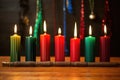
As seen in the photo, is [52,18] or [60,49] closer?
[60,49]

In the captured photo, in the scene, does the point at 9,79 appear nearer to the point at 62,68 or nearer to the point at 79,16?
the point at 62,68

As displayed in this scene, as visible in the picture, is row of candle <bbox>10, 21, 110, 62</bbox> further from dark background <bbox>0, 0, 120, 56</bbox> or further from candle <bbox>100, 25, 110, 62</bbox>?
dark background <bbox>0, 0, 120, 56</bbox>

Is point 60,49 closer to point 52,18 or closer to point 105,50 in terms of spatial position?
point 105,50

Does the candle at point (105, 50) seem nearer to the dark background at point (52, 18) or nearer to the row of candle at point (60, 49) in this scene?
the row of candle at point (60, 49)

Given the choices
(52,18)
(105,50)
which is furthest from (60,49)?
(52,18)

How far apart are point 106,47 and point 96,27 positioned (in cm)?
115

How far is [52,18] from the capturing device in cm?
255

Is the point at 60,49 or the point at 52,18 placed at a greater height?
the point at 52,18

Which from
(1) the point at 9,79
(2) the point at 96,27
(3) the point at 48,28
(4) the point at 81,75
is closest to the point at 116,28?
(2) the point at 96,27

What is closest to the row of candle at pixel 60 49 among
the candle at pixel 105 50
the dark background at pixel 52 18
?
the candle at pixel 105 50

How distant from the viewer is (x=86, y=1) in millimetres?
2557

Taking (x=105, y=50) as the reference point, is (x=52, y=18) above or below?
above

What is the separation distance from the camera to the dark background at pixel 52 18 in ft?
8.29

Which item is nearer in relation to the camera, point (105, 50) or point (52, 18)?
point (105, 50)
